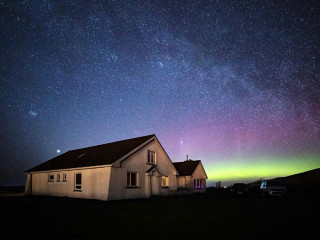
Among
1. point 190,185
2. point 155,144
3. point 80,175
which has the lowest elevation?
point 190,185

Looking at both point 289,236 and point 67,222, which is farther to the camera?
point 67,222

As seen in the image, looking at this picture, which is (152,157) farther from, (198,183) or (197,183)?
(198,183)

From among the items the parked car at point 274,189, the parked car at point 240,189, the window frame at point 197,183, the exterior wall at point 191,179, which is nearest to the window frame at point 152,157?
the parked car at point 240,189

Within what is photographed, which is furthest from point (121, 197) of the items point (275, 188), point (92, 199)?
point (275, 188)

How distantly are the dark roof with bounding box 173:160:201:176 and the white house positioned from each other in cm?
846

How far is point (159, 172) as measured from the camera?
28.7 meters

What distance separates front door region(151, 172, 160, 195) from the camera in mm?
28078

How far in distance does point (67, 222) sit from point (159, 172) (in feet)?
58.2

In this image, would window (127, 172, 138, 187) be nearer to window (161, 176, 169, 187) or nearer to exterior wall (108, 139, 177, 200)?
exterior wall (108, 139, 177, 200)

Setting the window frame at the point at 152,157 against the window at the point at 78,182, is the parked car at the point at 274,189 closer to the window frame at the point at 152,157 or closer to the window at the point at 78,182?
the window frame at the point at 152,157

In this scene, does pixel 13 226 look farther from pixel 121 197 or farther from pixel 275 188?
pixel 275 188

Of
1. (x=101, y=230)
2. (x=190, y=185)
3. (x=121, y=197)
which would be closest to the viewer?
(x=101, y=230)

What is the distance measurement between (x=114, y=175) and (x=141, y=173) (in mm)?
4158

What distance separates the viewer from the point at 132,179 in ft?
82.9
